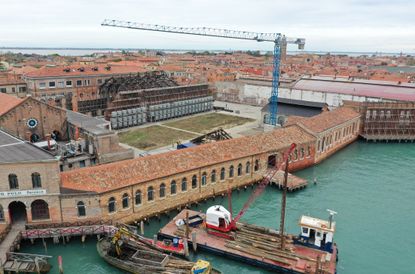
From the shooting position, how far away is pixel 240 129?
7112cm

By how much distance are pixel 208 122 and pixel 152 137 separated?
16489mm

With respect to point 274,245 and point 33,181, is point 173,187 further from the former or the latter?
Answer: point 33,181

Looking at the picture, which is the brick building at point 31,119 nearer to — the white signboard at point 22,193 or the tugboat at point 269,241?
the white signboard at point 22,193

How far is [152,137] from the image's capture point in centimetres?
6512

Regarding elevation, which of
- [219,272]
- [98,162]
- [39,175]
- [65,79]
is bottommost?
[219,272]

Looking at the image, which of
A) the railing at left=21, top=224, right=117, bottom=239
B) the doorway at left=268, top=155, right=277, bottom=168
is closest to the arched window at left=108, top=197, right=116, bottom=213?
the railing at left=21, top=224, right=117, bottom=239

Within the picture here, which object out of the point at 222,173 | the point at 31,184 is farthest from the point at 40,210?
the point at 222,173

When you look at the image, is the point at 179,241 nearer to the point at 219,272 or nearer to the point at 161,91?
the point at 219,272

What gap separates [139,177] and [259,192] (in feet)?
49.4

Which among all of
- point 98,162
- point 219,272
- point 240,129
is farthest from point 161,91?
point 219,272

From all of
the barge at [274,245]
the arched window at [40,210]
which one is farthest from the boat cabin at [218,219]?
the arched window at [40,210]

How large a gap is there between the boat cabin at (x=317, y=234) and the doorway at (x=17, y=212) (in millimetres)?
25143

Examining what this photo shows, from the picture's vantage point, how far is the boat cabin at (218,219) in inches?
1258

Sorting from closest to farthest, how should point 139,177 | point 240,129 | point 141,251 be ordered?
point 141,251 → point 139,177 → point 240,129
